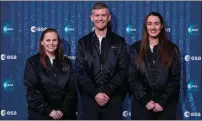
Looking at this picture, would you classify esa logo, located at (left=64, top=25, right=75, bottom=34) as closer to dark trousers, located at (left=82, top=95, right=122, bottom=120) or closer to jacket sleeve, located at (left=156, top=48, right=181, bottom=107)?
dark trousers, located at (left=82, top=95, right=122, bottom=120)

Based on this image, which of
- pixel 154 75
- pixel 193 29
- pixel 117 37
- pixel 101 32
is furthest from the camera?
pixel 193 29

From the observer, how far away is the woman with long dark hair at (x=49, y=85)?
5.23m

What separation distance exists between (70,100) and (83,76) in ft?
1.07

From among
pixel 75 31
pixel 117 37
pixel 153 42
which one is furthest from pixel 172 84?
pixel 75 31

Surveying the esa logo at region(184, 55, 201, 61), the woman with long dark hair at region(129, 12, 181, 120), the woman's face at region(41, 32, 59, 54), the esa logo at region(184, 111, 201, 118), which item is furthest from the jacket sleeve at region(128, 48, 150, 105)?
the esa logo at region(184, 111, 201, 118)

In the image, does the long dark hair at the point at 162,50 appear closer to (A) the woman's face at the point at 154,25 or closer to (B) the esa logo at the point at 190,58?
(A) the woman's face at the point at 154,25

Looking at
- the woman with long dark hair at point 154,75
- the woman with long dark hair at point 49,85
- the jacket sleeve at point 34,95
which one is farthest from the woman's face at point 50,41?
the woman with long dark hair at point 154,75

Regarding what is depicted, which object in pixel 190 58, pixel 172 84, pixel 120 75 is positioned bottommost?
pixel 172 84

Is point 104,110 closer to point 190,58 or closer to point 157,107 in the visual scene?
point 157,107

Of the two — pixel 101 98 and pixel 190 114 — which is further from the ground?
pixel 101 98

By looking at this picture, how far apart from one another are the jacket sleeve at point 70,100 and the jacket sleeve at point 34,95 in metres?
0.17

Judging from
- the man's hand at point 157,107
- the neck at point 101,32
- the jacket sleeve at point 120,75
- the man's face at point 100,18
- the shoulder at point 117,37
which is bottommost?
the man's hand at point 157,107

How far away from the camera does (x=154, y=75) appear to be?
525 cm

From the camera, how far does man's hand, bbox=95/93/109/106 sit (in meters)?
5.22
